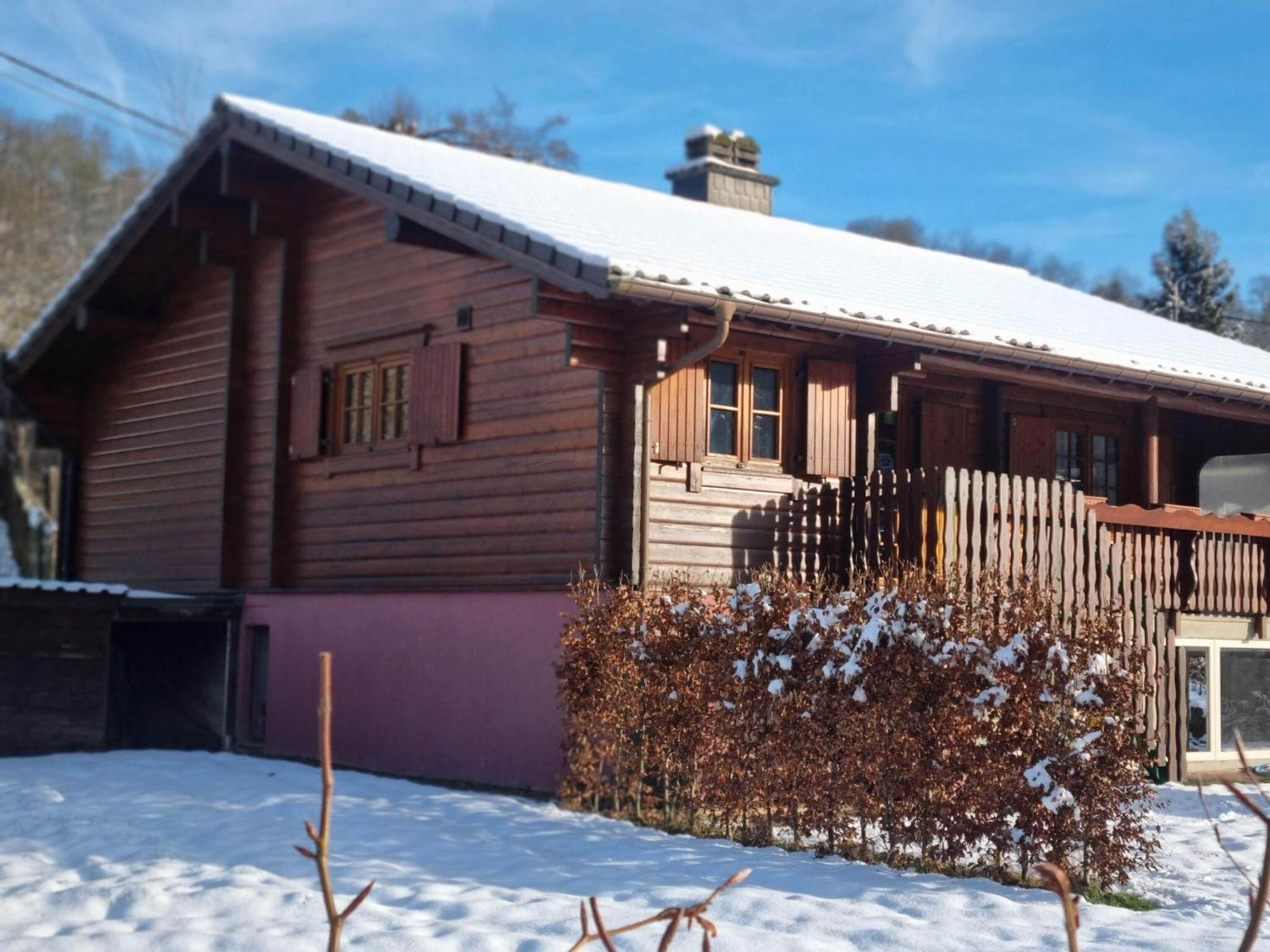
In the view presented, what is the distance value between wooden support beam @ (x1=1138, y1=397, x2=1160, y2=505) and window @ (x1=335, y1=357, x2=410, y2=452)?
7.41 metres

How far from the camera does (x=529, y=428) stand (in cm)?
1290

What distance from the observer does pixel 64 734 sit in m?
14.8

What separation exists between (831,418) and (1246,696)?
6.01m

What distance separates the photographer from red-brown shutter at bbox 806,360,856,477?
13.2m

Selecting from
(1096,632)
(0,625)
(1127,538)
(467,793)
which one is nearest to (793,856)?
(1096,632)

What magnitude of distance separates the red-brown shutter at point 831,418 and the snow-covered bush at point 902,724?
320cm

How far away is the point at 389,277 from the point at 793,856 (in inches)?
312

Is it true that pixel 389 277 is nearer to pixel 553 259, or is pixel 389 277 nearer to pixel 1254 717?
pixel 553 259

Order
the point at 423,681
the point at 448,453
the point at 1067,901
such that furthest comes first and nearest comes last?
the point at 448,453, the point at 423,681, the point at 1067,901

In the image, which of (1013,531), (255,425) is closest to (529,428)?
A: (1013,531)

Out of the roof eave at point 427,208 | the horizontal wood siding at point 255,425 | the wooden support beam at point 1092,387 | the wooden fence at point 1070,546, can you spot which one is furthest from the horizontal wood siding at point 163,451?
the wooden support beam at point 1092,387

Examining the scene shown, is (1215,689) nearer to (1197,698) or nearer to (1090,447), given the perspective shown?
(1197,698)

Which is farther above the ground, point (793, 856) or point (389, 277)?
point (389, 277)

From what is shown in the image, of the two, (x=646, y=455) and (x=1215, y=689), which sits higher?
(x=646, y=455)
